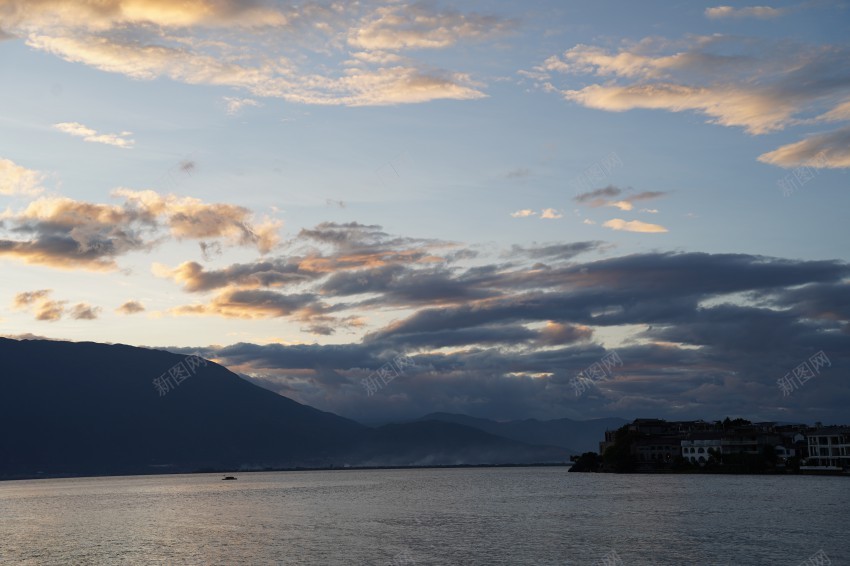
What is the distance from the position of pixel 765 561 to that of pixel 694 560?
6.47 metres

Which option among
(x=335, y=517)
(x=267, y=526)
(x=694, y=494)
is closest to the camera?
(x=267, y=526)

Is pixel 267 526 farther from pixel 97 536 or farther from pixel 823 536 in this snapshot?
pixel 823 536

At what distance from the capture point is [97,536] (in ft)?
406

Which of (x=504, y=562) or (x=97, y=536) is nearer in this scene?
(x=504, y=562)

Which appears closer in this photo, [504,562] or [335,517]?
[504,562]

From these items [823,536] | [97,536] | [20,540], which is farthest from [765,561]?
[20,540]

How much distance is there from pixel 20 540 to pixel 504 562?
247 ft

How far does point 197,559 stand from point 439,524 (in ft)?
140

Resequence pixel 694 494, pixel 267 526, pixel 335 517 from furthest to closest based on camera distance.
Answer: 1. pixel 694 494
2. pixel 335 517
3. pixel 267 526

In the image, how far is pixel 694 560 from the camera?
84.4 m

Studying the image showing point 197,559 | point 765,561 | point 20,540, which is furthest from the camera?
point 20,540

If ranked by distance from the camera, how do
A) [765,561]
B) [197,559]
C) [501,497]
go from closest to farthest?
[765,561], [197,559], [501,497]

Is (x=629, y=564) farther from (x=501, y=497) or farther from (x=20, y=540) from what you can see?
(x=501, y=497)

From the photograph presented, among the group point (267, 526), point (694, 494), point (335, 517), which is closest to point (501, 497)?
point (694, 494)
